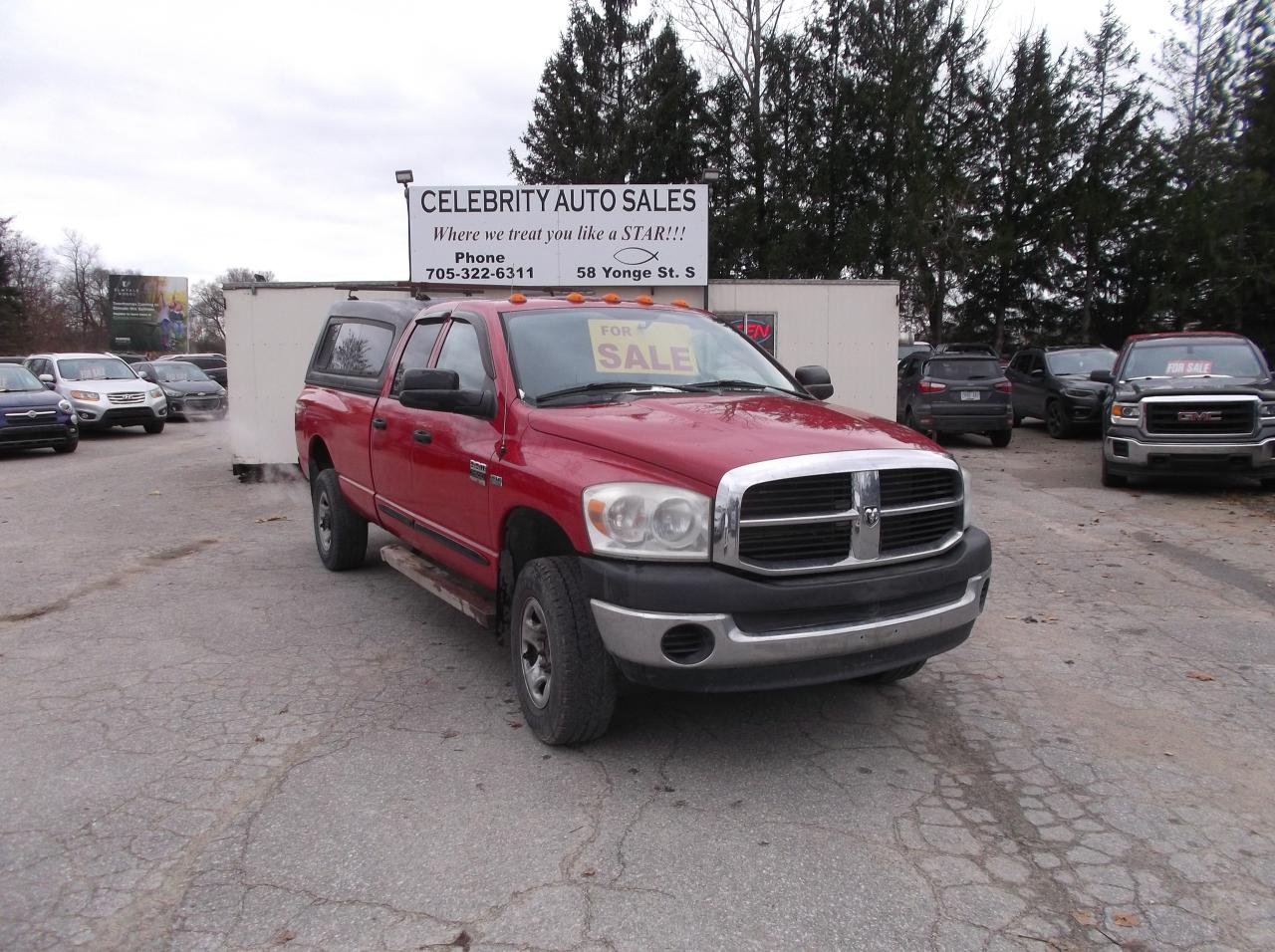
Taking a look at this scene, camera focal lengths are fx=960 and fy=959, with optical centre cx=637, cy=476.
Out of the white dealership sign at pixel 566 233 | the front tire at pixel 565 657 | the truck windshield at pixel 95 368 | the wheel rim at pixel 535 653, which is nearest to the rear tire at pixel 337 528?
the wheel rim at pixel 535 653

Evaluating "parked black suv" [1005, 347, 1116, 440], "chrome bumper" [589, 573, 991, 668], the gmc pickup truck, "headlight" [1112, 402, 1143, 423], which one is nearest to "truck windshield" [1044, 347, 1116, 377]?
"parked black suv" [1005, 347, 1116, 440]

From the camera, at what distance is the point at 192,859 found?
324 cm

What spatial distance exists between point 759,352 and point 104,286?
79644mm

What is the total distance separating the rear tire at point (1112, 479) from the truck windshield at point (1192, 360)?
1174mm

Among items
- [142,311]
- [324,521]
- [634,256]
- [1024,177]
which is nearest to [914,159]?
[1024,177]

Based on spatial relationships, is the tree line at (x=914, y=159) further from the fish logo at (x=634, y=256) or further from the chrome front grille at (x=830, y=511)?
the chrome front grille at (x=830, y=511)

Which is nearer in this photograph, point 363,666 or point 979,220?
point 363,666

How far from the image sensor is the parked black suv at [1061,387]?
1745 cm

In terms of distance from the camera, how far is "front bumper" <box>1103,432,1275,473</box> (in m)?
10.5

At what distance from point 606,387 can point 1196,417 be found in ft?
28.7

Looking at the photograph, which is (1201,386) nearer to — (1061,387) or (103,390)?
(1061,387)

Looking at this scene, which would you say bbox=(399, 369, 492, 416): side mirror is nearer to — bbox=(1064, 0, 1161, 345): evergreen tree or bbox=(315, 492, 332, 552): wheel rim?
bbox=(315, 492, 332, 552): wheel rim

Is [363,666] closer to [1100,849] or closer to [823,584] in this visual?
[823,584]

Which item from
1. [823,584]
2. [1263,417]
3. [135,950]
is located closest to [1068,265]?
[1263,417]
